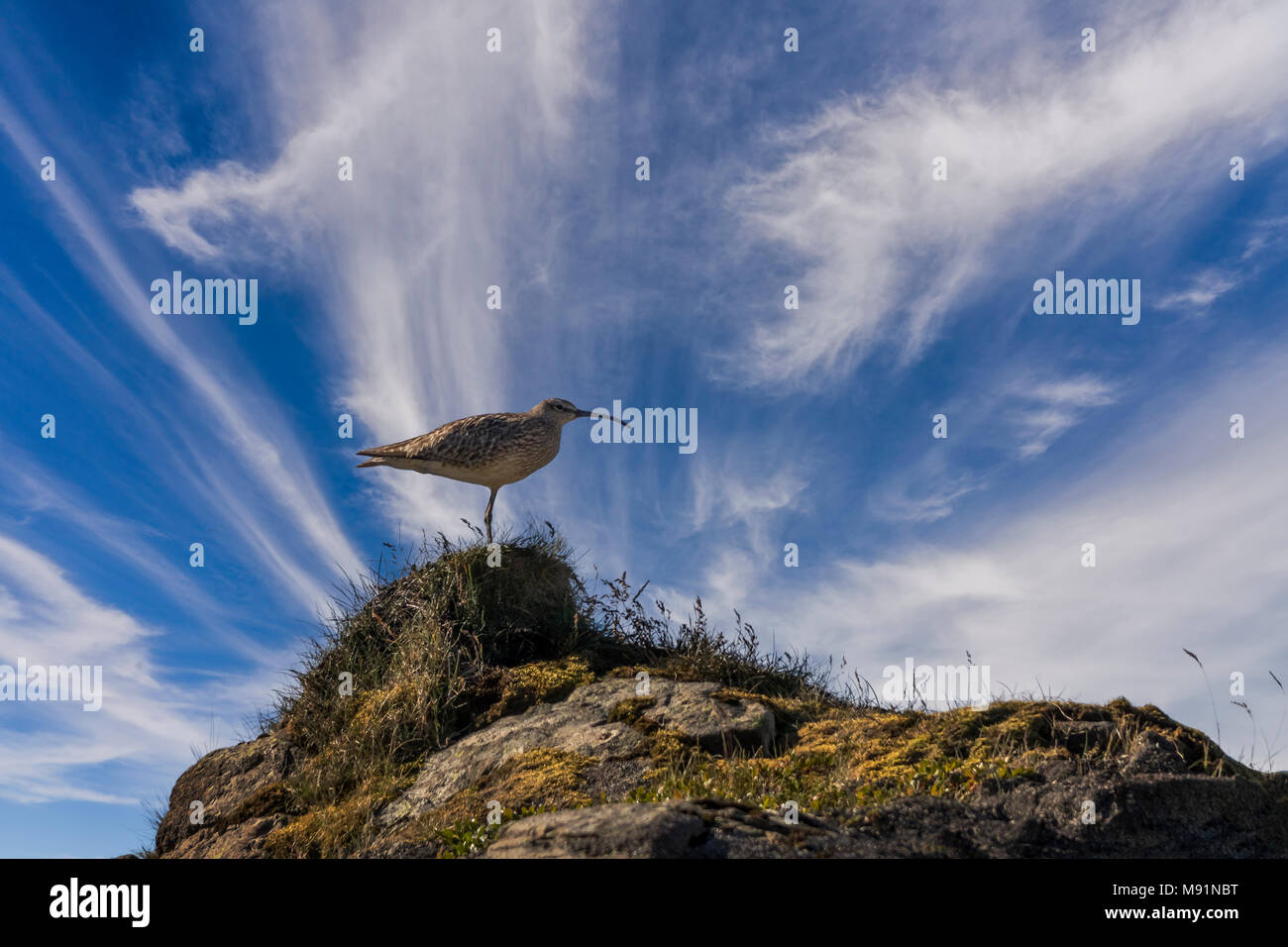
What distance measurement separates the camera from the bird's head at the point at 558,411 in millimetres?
13312

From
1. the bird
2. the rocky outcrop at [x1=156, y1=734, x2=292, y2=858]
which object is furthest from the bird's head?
the rocky outcrop at [x1=156, y1=734, x2=292, y2=858]

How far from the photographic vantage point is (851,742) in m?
7.87

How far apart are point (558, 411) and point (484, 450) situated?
1.46 m

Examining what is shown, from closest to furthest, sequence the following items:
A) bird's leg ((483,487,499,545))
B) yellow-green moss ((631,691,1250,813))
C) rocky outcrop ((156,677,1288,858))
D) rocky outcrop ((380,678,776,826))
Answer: rocky outcrop ((156,677,1288,858))
yellow-green moss ((631,691,1250,813))
rocky outcrop ((380,678,776,826))
bird's leg ((483,487,499,545))

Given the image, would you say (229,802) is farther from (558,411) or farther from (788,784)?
(788,784)

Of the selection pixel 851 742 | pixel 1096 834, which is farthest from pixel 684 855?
pixel 851 742

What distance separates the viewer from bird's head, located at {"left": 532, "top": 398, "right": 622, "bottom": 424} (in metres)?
13.3

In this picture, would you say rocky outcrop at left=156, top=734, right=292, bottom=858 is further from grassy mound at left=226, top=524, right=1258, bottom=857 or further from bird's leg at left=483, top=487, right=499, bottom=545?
bird's leg at left=483, top=487, right=499, bottom=545

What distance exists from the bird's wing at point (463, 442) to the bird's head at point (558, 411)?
460 mm

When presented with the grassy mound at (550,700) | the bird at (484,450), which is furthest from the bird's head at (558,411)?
the grassy mound at (550,700)

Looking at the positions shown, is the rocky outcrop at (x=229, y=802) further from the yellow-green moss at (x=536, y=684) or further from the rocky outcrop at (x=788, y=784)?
the yellow-green moss at (x=536, y=684)

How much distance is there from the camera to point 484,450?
12523mm

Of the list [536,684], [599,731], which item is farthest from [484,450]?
[599,731]

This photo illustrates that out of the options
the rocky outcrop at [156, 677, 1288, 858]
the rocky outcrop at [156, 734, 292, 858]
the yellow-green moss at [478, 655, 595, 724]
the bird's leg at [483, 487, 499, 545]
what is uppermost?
the bird's leg at [483, 487, 499, 545]
